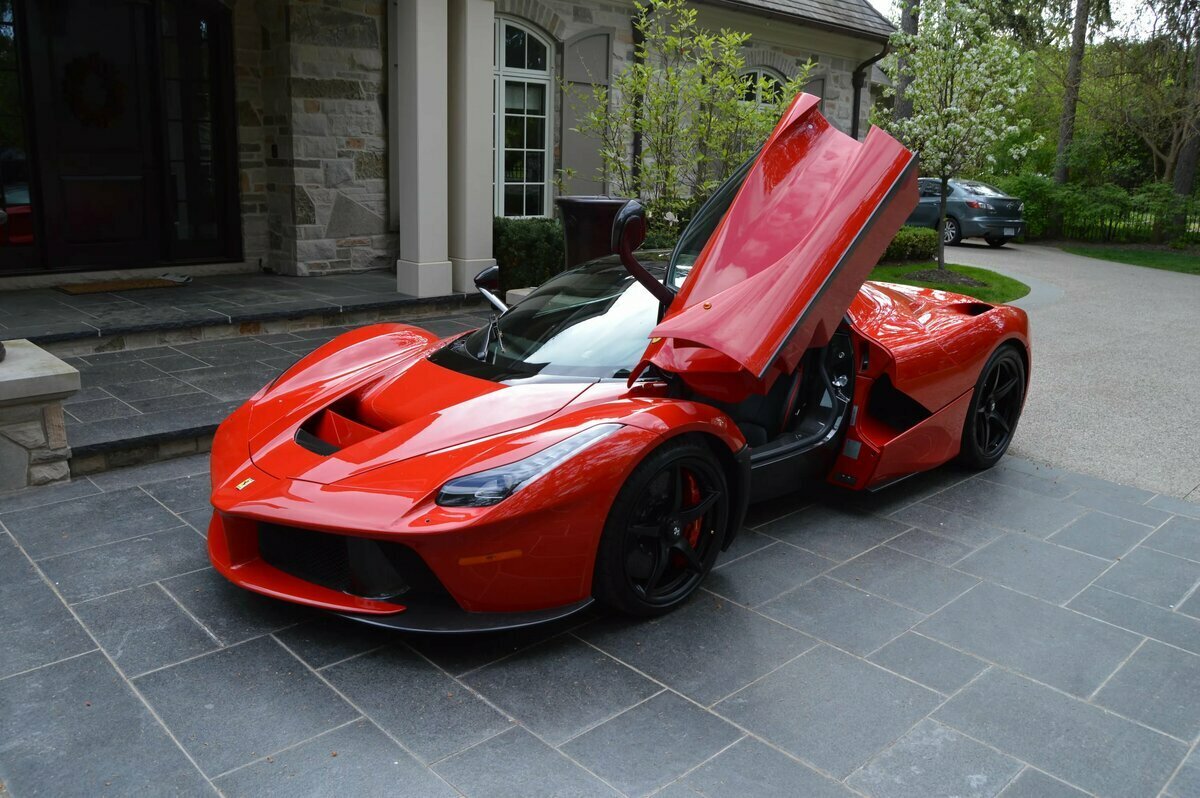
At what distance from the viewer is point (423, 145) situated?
27.7ft

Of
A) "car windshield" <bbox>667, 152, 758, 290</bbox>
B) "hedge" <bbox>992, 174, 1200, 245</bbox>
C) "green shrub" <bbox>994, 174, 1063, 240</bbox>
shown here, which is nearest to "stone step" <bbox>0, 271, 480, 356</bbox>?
"car windshield" <bbox>667, 152, 758, 290</bbox>

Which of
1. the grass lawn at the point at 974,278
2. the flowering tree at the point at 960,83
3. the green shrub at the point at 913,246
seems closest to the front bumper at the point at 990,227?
the green shrub at the point at 913,246

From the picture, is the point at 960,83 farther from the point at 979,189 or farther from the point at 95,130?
the point at 95,130

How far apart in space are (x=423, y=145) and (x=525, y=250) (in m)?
1.50

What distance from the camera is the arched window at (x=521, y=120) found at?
1100cm

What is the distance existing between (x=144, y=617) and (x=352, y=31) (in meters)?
7.69

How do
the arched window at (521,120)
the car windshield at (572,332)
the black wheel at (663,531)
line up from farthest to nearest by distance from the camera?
the arched window at (521,120) → the car windshield at (572,332) → the black wheel at (663,531)

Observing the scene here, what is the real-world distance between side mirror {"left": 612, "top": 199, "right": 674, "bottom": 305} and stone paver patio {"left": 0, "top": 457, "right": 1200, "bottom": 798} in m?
1.22

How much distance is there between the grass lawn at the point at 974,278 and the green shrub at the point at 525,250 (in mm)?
4473

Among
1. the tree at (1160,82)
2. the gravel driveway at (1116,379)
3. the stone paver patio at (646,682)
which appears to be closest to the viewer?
the stone paver patio at (646,682)

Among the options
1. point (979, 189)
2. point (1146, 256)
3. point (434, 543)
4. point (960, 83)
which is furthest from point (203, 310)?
point (1146, 256)

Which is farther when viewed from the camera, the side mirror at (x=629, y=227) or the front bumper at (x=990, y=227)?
the front bumper at (x=990, y=227)

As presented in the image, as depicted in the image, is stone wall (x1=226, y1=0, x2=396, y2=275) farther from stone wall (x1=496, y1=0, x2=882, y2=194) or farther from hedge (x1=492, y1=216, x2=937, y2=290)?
stone wall (x1=496, y1=0, x2=882, y2=194)

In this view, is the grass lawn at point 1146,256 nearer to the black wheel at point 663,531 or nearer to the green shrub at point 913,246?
the green shrub at point 913,246
